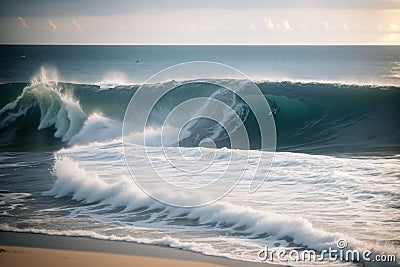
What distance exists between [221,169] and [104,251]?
379cm

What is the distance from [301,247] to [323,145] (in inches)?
260

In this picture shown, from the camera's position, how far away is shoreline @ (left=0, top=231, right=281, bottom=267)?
6480 mm

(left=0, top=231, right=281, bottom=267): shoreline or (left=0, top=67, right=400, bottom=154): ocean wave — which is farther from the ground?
(left=0, top=67, right=400, bottom=154): ocean wave

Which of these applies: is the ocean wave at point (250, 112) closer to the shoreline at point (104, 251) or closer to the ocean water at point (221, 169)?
the ocean water at point (221, 169)

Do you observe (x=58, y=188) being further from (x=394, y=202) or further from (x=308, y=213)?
(x=394, y=202)

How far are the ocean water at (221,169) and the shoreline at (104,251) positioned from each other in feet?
0.61

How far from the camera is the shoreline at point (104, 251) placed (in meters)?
6.48

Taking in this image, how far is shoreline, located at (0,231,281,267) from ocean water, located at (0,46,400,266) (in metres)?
0.18

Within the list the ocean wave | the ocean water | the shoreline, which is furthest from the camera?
the ocean wave

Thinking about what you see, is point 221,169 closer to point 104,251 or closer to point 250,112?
point 104,251

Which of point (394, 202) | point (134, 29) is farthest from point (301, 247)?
point (134, 29)

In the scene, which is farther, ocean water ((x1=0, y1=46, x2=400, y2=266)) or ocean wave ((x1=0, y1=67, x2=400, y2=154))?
ocean wave ((x1=0, y1=67, x2=400, y2=154))

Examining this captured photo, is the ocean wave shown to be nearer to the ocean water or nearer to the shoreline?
the ocean water

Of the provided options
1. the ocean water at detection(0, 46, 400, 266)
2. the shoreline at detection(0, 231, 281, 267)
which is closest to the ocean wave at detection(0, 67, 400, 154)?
the ocean water at detection(0, 46, 400, 266)
